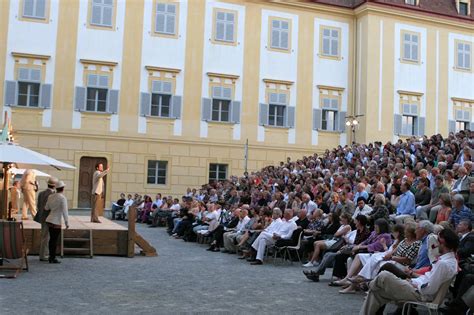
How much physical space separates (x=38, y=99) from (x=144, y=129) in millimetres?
4690

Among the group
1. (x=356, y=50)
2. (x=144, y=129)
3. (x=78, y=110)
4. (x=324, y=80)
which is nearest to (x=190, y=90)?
(x=144, y=129)

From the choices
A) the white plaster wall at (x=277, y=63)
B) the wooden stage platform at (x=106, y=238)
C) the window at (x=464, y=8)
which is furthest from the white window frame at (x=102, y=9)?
the window at (x=464, y=8)

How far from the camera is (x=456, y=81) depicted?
3212 centimetres

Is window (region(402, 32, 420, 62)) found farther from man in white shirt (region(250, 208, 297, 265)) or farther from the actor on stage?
the actor on stage

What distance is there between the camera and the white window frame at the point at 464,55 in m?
32.3

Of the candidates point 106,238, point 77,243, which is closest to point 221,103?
point 106,238

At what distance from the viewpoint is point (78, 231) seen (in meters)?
13.2

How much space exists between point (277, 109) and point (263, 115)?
88 centimetres

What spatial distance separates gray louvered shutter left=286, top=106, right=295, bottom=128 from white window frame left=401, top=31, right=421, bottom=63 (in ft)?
22.1

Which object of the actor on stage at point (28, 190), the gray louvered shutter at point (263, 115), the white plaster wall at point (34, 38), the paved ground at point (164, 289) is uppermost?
the white plaster wall at point (34, 38)

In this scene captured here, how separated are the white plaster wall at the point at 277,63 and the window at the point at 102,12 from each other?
725cm

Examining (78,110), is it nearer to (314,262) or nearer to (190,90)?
(190,90)

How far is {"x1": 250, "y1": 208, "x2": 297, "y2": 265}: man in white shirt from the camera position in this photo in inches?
504

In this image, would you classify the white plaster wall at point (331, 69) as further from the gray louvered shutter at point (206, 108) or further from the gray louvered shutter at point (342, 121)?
the gray louvered shutter at point (206, 108)
